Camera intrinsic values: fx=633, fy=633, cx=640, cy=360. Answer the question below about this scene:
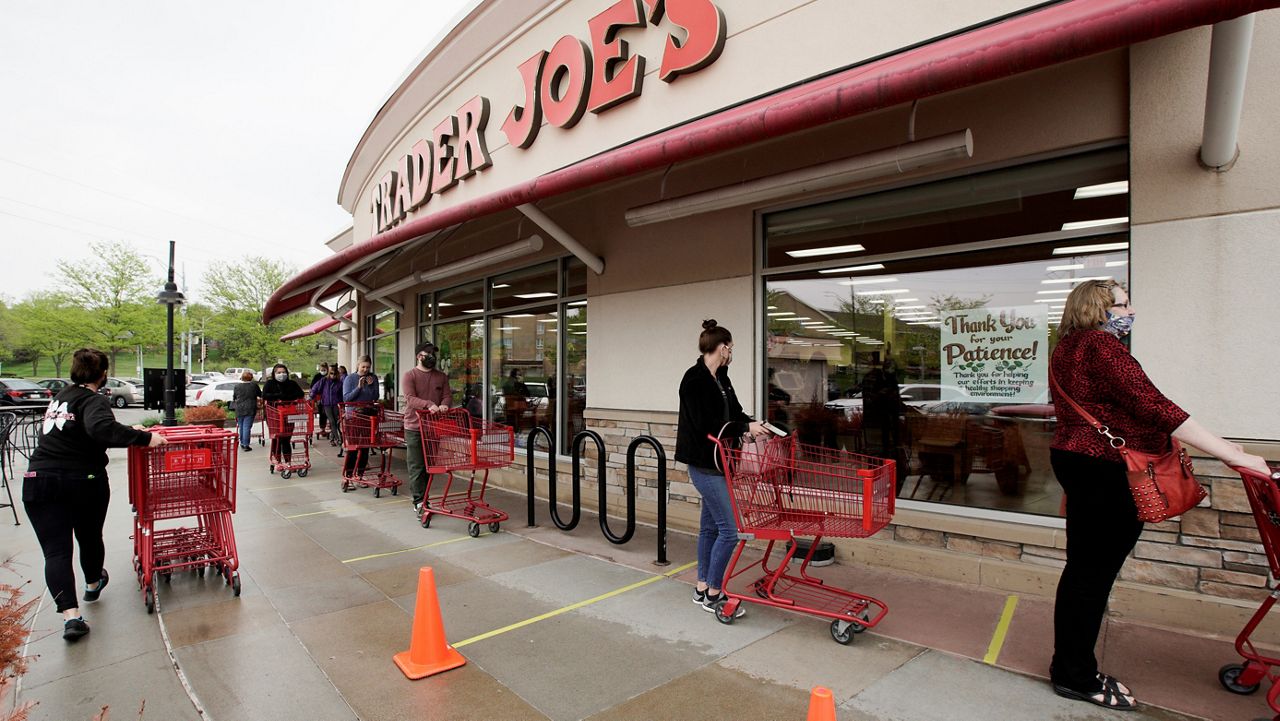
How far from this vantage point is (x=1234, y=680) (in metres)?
3.24

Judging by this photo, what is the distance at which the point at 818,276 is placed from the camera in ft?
19.1

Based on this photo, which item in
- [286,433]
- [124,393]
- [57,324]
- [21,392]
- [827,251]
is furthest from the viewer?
[57,324]

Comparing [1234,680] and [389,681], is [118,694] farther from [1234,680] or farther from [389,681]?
[1234,680]

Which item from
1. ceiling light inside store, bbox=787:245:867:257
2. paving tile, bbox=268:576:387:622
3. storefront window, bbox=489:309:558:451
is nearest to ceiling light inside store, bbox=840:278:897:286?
ceiling light inside store, bbox=787:245:867:257

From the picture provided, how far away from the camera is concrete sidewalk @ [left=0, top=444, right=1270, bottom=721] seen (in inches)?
127

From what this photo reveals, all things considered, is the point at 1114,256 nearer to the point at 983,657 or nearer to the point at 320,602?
the point at 983,657

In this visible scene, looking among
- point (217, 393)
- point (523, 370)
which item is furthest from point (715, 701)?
point (217, 393)

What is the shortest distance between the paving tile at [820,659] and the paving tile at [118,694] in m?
2.96

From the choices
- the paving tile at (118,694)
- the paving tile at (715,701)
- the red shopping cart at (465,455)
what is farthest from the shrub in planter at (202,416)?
the paving tile at (715,701)

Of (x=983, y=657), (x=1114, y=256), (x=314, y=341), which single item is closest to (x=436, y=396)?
(x=983, y=657)

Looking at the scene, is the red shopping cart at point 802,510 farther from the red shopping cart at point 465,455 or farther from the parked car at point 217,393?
the parked car at point 217,393

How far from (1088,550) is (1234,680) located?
1051 millimetres

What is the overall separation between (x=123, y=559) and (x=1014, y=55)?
26.2 feet

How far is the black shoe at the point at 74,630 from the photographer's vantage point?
404 centimetres
